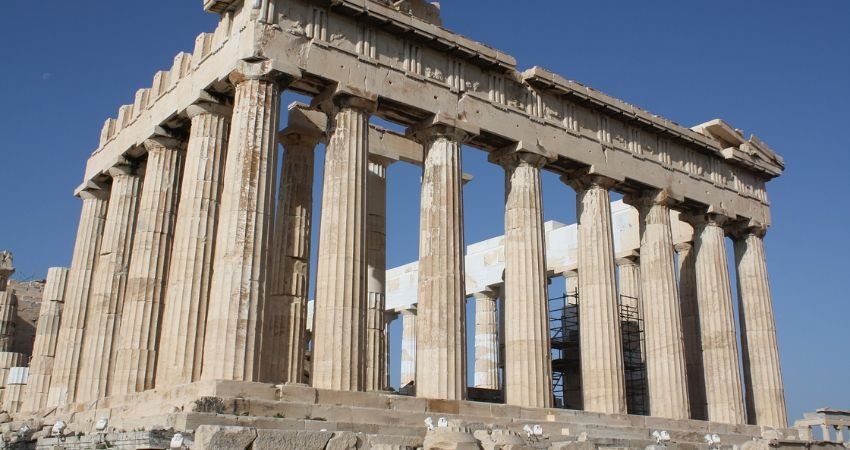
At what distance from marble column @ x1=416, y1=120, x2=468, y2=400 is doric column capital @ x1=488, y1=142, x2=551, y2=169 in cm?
190

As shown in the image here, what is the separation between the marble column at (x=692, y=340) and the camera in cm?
3300

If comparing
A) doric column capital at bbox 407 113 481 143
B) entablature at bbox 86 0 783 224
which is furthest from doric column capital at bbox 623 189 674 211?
doric column capital at bbox 407 113 481 143

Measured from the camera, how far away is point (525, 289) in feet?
83.7

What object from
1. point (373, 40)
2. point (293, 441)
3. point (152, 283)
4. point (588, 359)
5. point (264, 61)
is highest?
point (373, 40)

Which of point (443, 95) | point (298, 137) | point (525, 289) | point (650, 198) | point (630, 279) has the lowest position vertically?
point (525, 289)

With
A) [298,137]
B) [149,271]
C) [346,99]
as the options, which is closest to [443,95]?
[346,99]

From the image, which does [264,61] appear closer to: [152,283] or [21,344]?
[152,283]

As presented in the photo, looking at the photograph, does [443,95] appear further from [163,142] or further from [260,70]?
[163,142]

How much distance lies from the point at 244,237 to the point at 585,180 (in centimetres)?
1264

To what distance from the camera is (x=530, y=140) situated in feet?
88.1

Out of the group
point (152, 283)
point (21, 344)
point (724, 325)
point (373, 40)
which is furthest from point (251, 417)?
point (21, 344)

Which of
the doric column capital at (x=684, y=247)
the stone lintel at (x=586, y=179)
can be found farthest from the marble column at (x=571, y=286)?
the stone lintel at (x=586, y=179)

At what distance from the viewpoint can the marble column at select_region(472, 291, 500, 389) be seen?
1494 inches

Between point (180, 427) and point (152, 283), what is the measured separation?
9454mm
